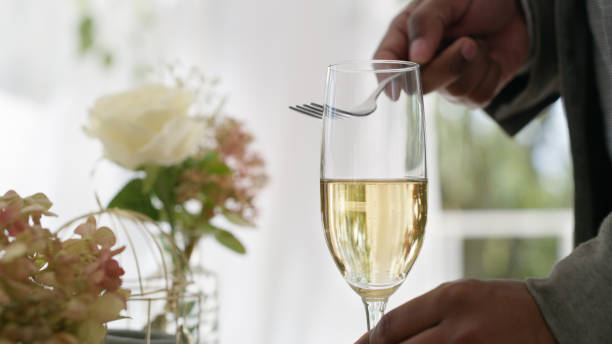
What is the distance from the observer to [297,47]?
274cm

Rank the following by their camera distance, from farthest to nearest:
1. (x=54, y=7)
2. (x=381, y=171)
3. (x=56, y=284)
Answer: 1. (x=54, y=7)
2. (x=381, y=171)
3. (x=56, y=284)

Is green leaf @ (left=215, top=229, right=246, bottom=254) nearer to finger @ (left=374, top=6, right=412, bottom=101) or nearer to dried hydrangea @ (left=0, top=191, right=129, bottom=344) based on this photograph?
finger @ (left=374, top=6, right=412, bottom=101)

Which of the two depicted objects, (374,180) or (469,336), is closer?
(469,336)

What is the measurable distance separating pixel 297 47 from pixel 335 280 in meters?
1.11

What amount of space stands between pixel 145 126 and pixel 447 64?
451 millimetres

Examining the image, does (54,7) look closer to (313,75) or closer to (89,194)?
(89,194)

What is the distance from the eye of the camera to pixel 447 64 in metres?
0.86

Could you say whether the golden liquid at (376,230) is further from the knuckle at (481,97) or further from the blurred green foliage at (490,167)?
the blurred green foliage at (490,167)

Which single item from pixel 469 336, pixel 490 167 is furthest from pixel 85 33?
pixel 490 167

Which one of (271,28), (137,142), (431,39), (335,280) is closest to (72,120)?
(271,28)

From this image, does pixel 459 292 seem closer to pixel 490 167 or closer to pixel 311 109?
pixel 311 109

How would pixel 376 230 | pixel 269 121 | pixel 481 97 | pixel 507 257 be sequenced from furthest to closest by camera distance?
pixel 507 257
pixel 269 121
pixel 481 97
pixel 376 230

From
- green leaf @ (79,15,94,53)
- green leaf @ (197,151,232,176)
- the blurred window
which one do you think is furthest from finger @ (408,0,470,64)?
the blurred window

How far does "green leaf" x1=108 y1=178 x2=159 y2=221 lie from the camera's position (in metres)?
0.89
